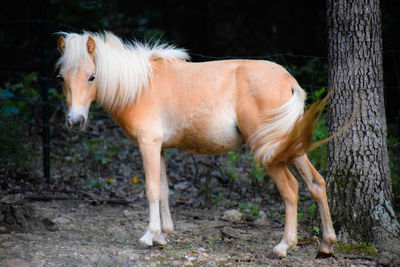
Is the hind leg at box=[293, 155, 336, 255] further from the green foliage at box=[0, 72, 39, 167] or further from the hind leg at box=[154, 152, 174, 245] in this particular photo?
the green foliage at box=[0, 72, 39, 167]

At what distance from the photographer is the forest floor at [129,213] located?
3.62m

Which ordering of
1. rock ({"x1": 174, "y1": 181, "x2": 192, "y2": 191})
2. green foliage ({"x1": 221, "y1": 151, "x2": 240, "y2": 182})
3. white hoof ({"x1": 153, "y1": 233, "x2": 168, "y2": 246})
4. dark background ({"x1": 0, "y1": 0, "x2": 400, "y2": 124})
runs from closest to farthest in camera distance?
white hoof ({"x1": 153, "y1": 233, "x2": 168, "y2": 246}) < rock ({"x1": 174, "y1": 181, "x2": 192, "y2": 191}) < green foliage ({"x1": 221, "y1": 151, "x2": 240, "y2": 182}) < dark background ({"x1": 0, "y1": 0, "x2": 400, "y2": 124})

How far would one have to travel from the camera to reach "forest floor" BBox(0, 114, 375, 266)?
362 centimetres

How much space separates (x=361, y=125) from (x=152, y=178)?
75.0 inches

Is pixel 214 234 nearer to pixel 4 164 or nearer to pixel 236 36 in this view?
pixel 4 164

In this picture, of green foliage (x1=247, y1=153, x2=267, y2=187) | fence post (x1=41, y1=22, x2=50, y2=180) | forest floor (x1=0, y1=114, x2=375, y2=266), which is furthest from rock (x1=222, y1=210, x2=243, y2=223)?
fence post (x1=41, y1=22, x2=50, y2=180)

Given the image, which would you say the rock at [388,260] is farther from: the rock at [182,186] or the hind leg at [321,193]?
the rock at [182,186]

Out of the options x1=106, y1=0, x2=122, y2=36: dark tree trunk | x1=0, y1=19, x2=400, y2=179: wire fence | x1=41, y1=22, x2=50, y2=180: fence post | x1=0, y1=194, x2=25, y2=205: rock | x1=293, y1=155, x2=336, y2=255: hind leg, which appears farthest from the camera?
x1=106, y1=0, x2=122, y2=36: dark tree trunk

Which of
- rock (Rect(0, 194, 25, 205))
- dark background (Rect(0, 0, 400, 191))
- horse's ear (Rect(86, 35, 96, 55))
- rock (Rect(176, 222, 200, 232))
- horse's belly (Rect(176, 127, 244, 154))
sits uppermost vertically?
dark background (Rect(0, 0, 400, 191))

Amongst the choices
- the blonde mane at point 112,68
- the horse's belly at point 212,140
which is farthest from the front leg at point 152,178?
the blonde mane at point 112,68

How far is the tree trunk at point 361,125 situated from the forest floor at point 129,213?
0.35 meters

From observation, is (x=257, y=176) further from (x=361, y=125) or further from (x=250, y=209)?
(x=361, y=125)

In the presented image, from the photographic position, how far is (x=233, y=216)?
4902 mm

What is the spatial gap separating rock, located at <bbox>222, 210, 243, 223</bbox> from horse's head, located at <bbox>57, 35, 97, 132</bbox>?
2084 mm
